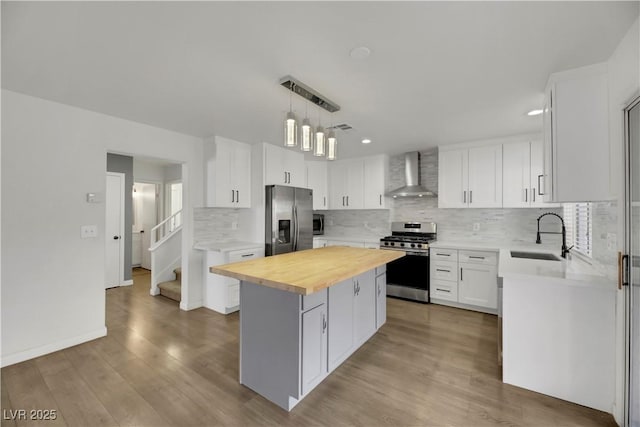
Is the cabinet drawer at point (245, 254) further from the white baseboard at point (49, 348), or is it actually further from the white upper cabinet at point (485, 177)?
the white upper cabinet at point (485, 177)

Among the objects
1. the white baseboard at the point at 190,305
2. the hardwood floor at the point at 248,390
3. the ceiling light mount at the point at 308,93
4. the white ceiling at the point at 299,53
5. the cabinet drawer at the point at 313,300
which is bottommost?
the hardwood floor at the point at 248,390

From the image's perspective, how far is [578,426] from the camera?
5.72ft

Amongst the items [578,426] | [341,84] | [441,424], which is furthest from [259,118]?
[578,426]

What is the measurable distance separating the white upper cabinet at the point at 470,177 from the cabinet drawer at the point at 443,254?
701 mm

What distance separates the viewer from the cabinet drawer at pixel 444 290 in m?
3.90

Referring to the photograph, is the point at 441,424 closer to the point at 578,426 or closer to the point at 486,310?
the point at 578,426

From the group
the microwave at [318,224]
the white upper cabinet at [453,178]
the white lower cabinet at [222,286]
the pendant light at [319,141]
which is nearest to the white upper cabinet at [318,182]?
the microwave at [318,224]

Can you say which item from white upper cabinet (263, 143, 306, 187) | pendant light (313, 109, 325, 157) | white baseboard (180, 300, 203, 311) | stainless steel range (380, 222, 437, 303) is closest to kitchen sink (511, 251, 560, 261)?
stainless steel range (380, 222, 437, 303)

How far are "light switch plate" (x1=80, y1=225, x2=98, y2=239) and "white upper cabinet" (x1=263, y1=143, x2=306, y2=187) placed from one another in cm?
207

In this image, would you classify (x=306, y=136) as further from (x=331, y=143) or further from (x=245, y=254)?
(x=245, y=254)

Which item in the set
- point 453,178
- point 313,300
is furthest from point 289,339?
point 453,178

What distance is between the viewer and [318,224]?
5758 millimetres

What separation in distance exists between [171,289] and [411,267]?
3.72 meters

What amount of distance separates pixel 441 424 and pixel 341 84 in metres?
2.50
